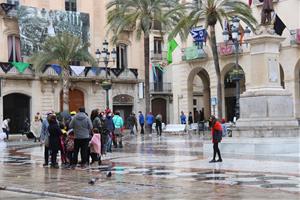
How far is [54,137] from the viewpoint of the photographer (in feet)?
61.8

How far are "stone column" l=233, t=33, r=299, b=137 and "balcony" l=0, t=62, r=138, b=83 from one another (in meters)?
31.8

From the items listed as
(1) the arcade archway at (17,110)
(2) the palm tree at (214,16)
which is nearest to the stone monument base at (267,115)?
(2) the palm tree at (214,16)

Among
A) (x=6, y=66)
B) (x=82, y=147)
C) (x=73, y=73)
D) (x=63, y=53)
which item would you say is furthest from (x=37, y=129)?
(x=82, y=147)

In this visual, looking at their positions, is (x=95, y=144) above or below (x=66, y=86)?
below

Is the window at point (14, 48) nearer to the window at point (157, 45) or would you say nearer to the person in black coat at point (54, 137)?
the window at point (157, 45)

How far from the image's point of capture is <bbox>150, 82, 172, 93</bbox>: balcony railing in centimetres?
6481

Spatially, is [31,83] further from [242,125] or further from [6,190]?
[6,190]

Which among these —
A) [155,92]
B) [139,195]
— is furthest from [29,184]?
[155,92]

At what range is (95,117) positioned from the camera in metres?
20.0

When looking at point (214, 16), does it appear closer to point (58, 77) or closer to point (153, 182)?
point (58, 77)

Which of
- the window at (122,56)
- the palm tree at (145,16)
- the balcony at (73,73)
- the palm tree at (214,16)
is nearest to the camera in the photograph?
the palm tree at (214,16)

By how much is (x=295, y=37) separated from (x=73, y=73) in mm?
19800

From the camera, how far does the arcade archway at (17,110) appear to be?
51781 millimetres

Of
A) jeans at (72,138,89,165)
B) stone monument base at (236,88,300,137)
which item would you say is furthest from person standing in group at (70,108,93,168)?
stone monument base at (236,88,300,137)
